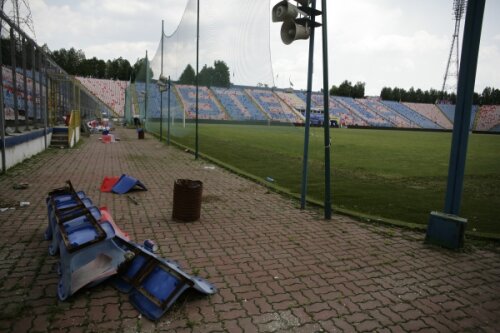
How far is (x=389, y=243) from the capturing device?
5.20m

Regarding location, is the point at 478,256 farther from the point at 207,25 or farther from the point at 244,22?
the point at 207,25

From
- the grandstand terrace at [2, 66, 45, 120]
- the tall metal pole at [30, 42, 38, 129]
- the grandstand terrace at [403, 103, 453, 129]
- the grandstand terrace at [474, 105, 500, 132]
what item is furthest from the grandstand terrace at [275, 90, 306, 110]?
the grandstand terrace at [474, 105, 500, 132]

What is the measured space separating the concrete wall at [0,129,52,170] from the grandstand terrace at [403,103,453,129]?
265 ft

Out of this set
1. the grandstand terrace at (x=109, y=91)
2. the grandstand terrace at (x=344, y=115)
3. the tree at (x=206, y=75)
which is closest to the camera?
the tree at (x=206, y=75)

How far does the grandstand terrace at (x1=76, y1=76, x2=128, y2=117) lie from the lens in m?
64.9

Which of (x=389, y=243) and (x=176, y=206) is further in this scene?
(x=176, y=206)

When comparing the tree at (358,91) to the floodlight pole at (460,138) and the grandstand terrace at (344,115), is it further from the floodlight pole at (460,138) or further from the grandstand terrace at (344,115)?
the floodlight pole at (460,138)

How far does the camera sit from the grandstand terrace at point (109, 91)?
64.9 m

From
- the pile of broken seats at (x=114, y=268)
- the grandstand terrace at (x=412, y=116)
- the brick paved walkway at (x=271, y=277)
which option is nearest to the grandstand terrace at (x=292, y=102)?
the grandstand terrace at (x=412, y=116)

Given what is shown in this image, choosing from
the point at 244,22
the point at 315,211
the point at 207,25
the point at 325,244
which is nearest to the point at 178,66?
the point at 207,25

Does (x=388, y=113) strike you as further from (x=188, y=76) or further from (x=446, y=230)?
(x=446, y=230)

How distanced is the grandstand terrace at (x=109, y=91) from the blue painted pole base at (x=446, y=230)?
208 feet

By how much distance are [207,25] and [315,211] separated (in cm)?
933

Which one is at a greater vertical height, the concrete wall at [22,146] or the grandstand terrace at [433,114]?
the grandstand terrace at [433,114]
